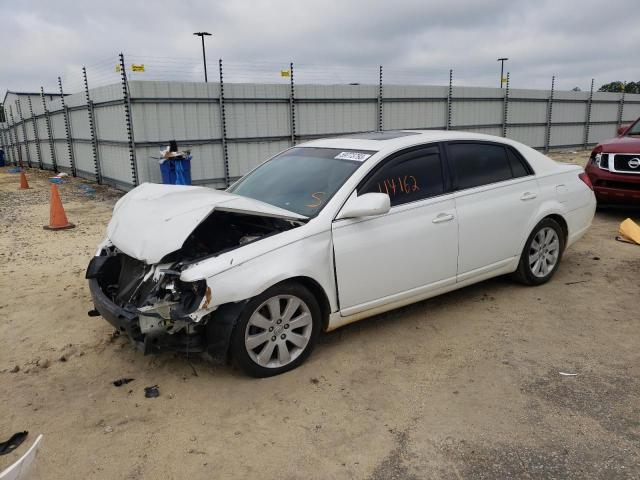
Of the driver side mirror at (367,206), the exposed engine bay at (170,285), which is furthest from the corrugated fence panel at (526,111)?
the exposed engine bay at (170,285)

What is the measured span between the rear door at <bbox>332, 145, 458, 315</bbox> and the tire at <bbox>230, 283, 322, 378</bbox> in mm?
304

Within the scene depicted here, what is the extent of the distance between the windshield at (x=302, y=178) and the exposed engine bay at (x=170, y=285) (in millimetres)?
248

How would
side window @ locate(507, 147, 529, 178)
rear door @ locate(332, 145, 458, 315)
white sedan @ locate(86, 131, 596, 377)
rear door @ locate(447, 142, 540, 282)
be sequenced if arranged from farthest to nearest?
side window @ locate(507, 147, 529, 178), rear door @ locate(447, 142, 540, 282), rear door @ locate(332, 145, 458, 315), white sedan @ locate(86, 131, 596, 377)

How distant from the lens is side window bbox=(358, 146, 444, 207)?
4.04 m

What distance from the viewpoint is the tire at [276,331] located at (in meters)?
3.39

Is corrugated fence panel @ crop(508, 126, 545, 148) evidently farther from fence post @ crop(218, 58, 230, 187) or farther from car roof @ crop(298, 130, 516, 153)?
car roof @ crop(298, 130, 516, 153)

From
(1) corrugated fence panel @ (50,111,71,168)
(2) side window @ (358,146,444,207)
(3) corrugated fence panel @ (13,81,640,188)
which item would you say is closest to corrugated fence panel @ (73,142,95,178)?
(3) corrugated fence panel @ (13,81,640,188)

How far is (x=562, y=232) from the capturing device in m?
5.33

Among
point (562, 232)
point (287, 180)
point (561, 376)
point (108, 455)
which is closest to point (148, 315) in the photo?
point (108, 455)

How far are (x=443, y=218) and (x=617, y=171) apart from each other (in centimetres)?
535

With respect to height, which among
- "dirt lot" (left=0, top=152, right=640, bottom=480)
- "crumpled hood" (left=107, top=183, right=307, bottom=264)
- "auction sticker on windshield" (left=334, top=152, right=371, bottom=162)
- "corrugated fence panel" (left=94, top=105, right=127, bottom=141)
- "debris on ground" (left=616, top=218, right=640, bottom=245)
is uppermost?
"corrugated fence panel" (left=94, top=105, right=127, bottom=141)

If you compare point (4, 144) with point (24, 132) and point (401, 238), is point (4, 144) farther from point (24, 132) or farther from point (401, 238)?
point (401, 238)

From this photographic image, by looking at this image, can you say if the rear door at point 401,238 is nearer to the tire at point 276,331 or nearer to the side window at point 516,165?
the tire at point 276,331

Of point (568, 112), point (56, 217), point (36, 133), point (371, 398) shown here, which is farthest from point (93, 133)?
point (568, 112)
